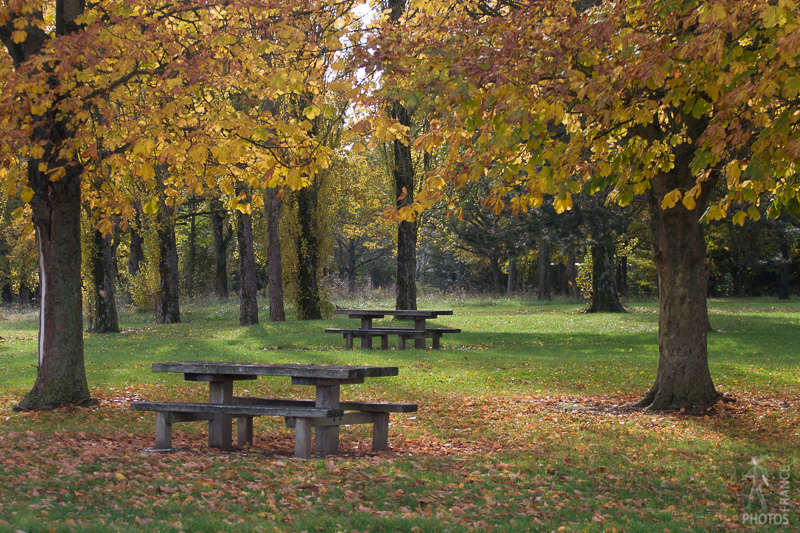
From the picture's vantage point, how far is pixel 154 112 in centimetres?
730

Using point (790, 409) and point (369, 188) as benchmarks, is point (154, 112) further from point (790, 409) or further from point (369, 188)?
point (369, 188)

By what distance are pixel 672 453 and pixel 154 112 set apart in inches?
241

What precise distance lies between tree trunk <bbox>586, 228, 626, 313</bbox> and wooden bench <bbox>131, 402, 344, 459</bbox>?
23.3m

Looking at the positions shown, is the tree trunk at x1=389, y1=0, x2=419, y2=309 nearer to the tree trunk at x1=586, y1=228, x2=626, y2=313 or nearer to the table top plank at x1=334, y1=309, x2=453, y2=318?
the table top plank at x1=334, y1=309, x2=453, y2=318

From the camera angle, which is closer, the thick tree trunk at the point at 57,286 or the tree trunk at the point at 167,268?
the thick tree trunk at the point at 57,286

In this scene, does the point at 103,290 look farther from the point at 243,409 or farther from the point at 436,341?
the point at 243,409

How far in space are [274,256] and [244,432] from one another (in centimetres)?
1764

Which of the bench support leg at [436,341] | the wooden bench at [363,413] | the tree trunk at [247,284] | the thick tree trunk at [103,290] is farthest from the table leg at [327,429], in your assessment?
the thick tree trunk at [103,290]

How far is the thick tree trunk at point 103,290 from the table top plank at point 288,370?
56.9ft

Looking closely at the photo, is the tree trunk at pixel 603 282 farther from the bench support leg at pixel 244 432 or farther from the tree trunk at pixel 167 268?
the bench support leg at pixel 244 432

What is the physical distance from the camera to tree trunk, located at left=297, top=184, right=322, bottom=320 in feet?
85.1

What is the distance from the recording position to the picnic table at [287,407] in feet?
21.0

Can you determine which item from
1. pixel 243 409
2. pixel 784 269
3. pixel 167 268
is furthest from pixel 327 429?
pixel 784 269

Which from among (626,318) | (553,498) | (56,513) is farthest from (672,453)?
(626,318)
